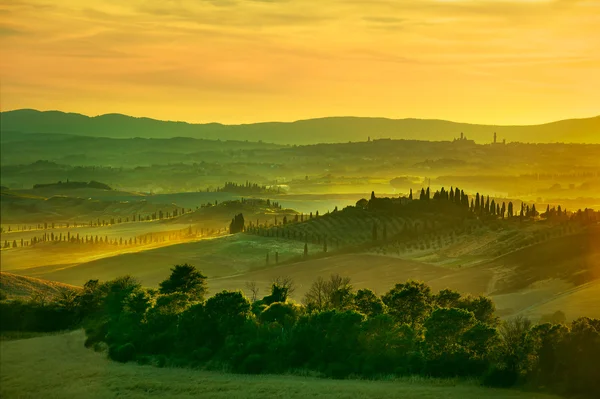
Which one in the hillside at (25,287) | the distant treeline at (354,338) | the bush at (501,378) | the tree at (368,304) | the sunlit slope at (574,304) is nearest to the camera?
the bush at (501,378)

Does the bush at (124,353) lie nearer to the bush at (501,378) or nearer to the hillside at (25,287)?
the bush at (501,378)

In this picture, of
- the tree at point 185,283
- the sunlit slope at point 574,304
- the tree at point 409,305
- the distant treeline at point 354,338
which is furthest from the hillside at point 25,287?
the tree at point 409,305

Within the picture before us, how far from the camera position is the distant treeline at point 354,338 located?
8225 cm

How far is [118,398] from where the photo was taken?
83938mm

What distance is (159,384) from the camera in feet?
288

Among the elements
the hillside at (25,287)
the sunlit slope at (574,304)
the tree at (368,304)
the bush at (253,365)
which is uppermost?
the tree at (368,304)

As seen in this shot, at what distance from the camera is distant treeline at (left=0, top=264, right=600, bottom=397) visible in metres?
82.2

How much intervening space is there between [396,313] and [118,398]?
1241 inches

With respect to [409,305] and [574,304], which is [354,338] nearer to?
[409,305]

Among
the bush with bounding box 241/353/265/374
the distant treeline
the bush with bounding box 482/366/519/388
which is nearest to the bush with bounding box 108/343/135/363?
the distant treeline

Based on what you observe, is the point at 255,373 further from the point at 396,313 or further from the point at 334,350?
the point at 396,313

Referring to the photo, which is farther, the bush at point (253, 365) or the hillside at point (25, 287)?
the hillside at point (25, 287)

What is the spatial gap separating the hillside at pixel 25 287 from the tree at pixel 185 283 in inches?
1387

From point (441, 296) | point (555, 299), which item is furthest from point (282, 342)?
point (555, 299)
